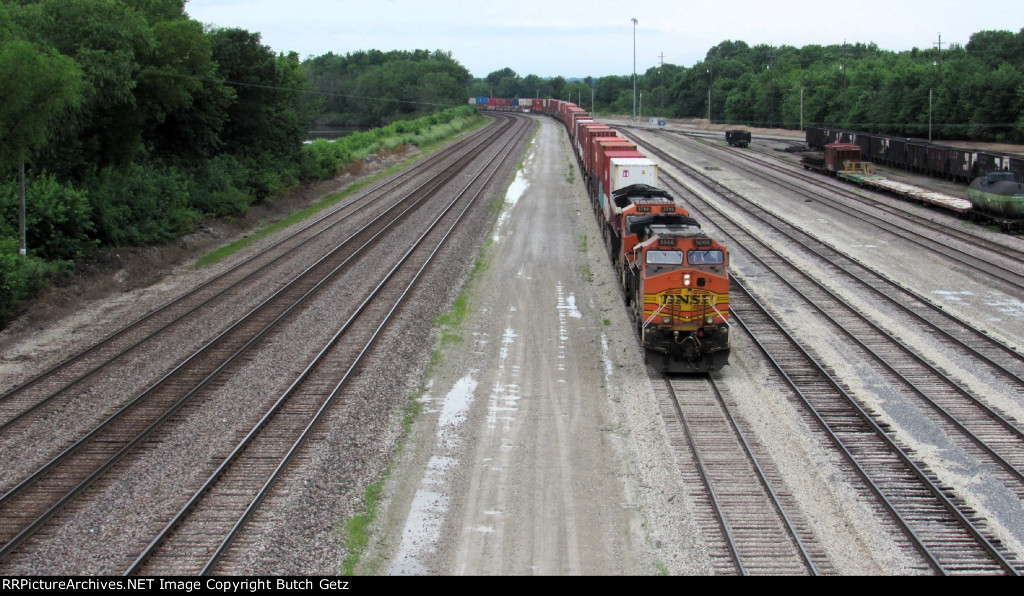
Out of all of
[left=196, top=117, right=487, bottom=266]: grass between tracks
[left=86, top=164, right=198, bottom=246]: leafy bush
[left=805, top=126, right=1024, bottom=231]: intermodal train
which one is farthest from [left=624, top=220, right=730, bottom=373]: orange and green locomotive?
[left=805, top=126, right=1024, bottom=231]: intermodal train

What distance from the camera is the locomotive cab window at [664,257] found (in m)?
18.5

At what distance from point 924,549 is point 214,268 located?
81.7ft

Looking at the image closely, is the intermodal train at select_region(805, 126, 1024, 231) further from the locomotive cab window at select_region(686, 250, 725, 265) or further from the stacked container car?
the stacked container car

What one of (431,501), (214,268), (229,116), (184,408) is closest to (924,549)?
(431,501)

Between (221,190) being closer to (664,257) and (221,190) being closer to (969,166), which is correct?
(664,257)

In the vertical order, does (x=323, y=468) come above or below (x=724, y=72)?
below

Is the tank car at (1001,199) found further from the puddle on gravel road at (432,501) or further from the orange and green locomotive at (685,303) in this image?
the puddle on gravel road at (432,501)

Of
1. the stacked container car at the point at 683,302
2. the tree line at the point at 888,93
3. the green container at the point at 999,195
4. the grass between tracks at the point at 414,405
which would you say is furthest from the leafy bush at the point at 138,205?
the tree line at the point at 888,93

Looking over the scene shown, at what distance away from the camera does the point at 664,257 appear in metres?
18.6

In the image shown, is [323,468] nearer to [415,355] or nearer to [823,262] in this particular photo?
[415,355]

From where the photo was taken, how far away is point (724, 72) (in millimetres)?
156625

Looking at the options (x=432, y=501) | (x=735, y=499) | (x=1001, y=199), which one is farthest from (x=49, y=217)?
(x=1001, y=199)

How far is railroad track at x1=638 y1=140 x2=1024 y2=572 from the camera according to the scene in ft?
37.5

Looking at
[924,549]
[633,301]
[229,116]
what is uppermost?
[229,116]
